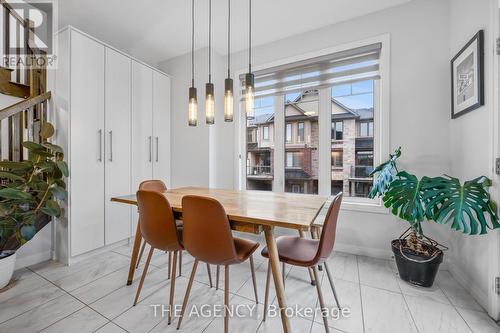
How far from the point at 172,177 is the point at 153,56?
6.54ft

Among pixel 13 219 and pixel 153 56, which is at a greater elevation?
pixel 153 56

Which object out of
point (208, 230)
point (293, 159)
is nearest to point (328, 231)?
point (208, 230)

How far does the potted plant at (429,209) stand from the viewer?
1527 millimetres

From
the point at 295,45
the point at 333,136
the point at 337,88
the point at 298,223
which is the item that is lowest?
the point at 298,223

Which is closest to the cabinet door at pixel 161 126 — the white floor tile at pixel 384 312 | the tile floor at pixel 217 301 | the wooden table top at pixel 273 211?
the tile floor at pixel 217 301

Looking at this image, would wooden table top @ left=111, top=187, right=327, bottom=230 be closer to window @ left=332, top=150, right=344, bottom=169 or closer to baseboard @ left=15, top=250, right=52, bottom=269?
window @ left=332, top=150, right=344, bottom=169

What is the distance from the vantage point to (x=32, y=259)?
2.27m

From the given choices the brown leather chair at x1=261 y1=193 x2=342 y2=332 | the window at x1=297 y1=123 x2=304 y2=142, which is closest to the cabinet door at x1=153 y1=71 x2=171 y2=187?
the window at x1=297 y1=123 x2=304 y2=142

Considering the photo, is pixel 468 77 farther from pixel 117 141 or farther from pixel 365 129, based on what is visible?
pixel 117 141

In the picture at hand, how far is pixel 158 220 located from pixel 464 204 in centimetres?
220

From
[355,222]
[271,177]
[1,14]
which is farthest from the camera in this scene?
[271,177]

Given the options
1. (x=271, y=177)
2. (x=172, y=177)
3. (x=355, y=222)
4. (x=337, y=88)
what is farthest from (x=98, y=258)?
(x=337, y=88)

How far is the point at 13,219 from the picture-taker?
1.87 metres

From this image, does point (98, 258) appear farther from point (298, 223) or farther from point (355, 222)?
point (355, 222)
